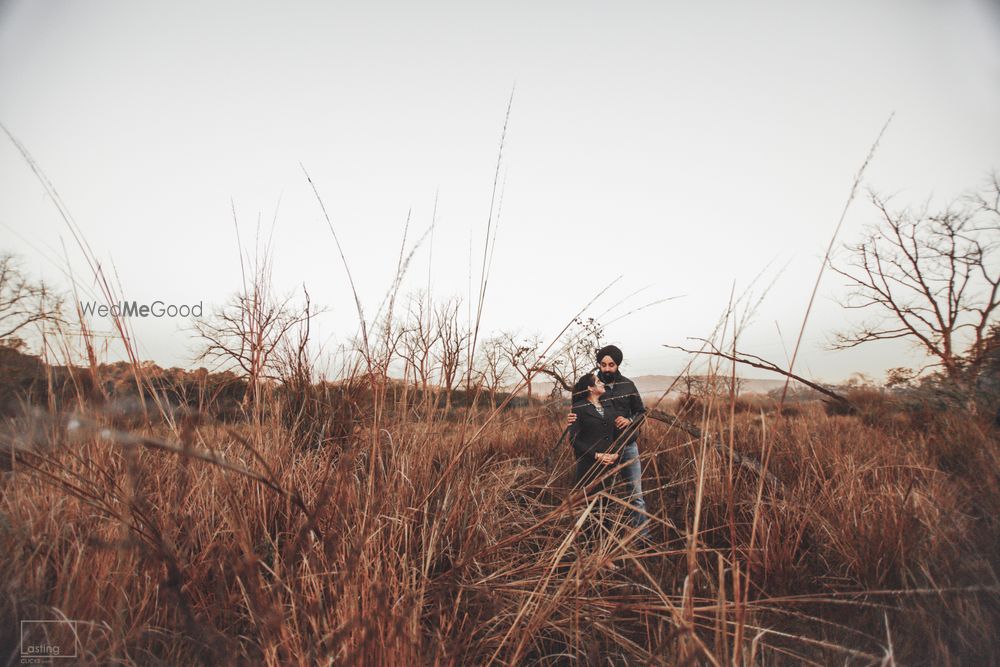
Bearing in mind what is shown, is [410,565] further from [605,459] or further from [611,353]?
[611,353]

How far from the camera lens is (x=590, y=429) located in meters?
3.62

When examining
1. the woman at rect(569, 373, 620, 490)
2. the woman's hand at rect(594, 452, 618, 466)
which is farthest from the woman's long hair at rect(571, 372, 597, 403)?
the woman's hand at rect(594, 452, 618, 466)

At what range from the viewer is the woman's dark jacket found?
140 inches

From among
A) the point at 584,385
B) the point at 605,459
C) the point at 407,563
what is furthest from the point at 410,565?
the point at 584,385

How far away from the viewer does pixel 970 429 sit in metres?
4.89

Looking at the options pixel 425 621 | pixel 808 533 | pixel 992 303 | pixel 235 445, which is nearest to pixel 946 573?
pixel 808 533

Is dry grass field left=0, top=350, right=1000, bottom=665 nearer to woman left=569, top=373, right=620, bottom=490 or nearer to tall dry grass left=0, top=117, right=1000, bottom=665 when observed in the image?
tall dry grass left=0, top=117, right=1000, bottom=665

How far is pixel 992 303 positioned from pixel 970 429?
3518 millimetres

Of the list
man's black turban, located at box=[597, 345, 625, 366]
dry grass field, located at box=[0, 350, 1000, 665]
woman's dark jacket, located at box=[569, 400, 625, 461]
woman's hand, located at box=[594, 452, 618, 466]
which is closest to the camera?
dry grass field, located at box=[0, 350, 1000, 665]

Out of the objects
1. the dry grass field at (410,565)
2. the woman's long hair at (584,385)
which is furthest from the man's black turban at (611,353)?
the dry grass field at (410,565)

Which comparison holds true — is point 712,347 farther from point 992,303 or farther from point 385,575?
point 992,303

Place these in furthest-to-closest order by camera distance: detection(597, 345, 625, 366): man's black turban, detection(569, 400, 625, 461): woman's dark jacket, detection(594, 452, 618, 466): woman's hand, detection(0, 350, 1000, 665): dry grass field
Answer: detection(597, 345, 625, 366): man's black turban < detection(569, 400, 625, 461): woman's dark jacket < detection(594, 452, 618, 466): woman's hand < detection(0, 350, 1000, 665): dry grass field

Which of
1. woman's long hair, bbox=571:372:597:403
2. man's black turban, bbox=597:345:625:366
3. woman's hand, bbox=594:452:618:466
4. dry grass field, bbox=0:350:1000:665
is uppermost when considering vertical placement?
man's black turban, bbox=597:345:625:366

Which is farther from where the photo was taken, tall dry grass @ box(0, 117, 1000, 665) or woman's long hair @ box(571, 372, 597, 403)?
woman's long hair @ box(571, 372, 597, 403)
